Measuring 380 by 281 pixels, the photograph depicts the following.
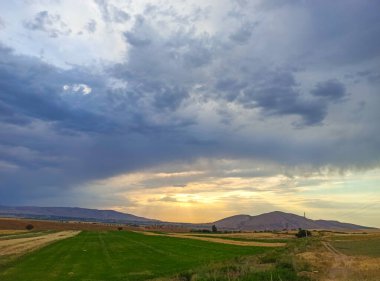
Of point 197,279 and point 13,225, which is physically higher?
point 13,225

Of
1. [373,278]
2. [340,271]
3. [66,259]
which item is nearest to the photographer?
[373,278]

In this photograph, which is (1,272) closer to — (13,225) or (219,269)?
(219,269)

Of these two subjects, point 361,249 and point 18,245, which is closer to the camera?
point 361,249

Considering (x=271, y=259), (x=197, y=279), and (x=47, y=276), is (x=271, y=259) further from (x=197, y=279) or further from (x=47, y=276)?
(x=47, y=276)

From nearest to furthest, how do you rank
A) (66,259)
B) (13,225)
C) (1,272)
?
1. (1,272)
2. (66,259)
3. (13,225)

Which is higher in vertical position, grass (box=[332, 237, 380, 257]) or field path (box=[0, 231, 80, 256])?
grass (box=[332, 237, 380, 257])

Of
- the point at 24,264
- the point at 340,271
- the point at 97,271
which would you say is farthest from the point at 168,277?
the point at 24,264

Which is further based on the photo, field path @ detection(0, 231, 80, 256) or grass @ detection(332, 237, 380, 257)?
field path @ detection(0, 231, 80, 256)

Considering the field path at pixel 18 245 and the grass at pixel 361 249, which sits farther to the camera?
the field path at pixel 18 245

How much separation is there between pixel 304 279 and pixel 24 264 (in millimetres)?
27984

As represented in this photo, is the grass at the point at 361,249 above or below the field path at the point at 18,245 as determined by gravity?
above

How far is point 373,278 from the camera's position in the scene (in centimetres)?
2759

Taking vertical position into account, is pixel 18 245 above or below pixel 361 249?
below

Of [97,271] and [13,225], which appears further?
[13,225]
